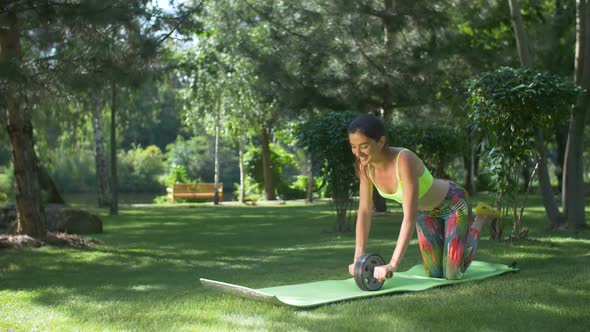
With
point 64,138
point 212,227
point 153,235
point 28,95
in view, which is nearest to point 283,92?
point 212,227

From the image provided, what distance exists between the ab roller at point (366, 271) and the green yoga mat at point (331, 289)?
0.20 feet

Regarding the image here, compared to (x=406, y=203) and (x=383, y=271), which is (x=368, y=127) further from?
(x=383, y=271)

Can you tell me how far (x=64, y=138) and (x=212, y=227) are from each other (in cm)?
1160

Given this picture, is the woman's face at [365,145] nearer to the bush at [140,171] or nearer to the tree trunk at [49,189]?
the tree trunk at [49,189]

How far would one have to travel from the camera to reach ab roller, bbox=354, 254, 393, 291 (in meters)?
5.17

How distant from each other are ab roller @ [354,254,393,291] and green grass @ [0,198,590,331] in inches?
7.0

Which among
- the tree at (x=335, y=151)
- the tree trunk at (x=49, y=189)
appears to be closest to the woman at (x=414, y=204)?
the tree at (x=335, y=151)

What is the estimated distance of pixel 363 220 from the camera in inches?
213

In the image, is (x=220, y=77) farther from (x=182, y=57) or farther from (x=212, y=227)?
(x=212, y=227)

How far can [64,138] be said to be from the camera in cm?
2484

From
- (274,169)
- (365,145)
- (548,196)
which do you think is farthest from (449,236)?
(274,169)

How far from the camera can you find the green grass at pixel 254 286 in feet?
14.6

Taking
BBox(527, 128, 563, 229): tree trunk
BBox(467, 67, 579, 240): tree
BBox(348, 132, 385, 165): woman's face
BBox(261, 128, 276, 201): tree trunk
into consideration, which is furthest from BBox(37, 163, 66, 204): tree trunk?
BBox(348, 132, 385, 165): woman's face

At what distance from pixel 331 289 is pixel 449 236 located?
110 centimetres
